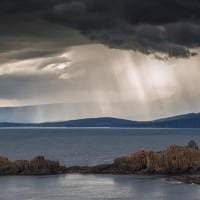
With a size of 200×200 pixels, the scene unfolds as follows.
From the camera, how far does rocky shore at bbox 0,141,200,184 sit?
131 meters

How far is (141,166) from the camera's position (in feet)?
439

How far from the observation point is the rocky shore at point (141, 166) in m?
131

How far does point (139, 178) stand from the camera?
12212 cm

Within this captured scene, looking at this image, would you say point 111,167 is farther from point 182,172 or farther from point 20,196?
point 20,196

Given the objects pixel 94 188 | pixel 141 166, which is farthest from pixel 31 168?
pixel 94 188

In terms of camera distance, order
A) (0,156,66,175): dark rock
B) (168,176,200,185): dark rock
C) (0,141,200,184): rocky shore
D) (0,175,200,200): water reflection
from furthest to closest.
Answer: (0,156,66,175): dark rock < (0,141,200,184): rocky shore < (168,176,200,185): dark rock < (0,175,200,200): water reflection

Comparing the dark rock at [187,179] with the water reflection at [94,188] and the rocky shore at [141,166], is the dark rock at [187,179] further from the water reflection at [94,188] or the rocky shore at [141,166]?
the rocky shore at [141,166]

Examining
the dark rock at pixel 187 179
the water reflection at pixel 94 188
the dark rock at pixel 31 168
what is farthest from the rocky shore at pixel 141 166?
the dark rock at pixel 187 179

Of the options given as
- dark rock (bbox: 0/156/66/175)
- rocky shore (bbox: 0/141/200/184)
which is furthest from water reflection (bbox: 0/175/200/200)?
rocky shore (bbox: 0/141/200/184)

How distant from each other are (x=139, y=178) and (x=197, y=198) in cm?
2913

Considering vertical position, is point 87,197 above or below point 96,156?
below

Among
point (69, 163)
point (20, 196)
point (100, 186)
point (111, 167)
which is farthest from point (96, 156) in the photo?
point (20, 196)

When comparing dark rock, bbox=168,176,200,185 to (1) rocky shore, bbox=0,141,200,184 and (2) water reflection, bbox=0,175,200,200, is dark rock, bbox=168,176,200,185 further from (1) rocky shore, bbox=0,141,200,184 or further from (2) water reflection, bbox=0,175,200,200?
(1) rocky shore, bbox=0,141,200,184

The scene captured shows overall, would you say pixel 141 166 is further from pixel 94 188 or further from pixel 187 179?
pixel 94 188
